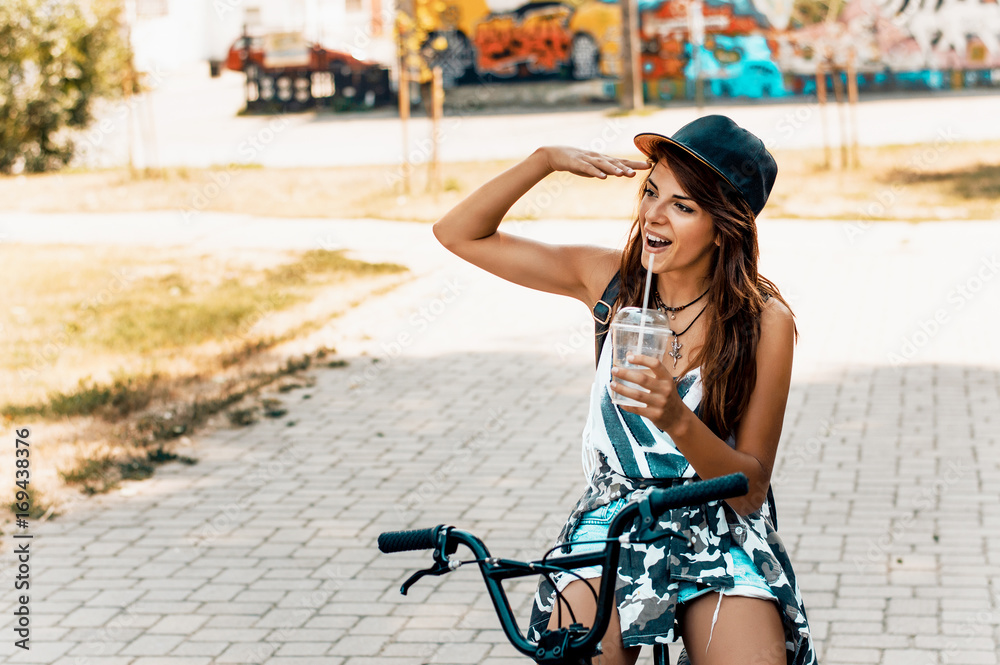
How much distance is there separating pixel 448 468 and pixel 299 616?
1984 millimetres

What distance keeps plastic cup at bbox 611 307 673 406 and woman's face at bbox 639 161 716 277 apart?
38 cm

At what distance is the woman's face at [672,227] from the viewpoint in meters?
2.72

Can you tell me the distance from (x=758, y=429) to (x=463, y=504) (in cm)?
Answer: 353

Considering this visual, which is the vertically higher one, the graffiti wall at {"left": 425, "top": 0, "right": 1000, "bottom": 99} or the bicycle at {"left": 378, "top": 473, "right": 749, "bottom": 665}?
the graffiti wall at {"left": 425, "top": 0, "right": 1000, "bottom": 99}

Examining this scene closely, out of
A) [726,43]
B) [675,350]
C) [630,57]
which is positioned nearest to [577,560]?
[675,350]

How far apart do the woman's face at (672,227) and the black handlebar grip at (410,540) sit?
86 cm

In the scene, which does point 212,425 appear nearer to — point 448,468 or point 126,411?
point 126,411

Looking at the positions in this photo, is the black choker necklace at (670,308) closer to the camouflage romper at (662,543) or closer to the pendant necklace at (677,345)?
the pendant necklace at (677,345)

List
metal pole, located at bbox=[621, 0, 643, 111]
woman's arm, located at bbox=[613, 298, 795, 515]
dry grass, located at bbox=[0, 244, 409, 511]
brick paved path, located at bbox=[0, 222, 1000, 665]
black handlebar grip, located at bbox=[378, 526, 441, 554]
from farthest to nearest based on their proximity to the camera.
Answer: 1. metal pole, located at bbox=[621, 0, 643, 111]
2. dry grass, located at bbox=[0, 244, 409, 511]
3. brick paved path, located at bbox=[0, 222, 1000, 665]
4. woman's arm, located at bbox=[613, 298, 795, 515]
5. black handlebar grip, located at bbox=[378, 526, 441, 554]

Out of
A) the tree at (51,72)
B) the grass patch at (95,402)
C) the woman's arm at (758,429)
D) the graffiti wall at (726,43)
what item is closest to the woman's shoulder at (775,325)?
the woman's arm at (758,429)

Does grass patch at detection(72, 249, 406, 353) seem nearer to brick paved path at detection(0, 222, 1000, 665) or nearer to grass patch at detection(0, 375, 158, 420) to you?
brick paved path at detection(0, 222, 1000, 665)

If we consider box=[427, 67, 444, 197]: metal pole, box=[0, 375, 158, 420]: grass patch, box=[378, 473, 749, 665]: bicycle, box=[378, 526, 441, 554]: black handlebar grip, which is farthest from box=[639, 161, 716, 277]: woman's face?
box=[427, 67, 444, 197]: metal pole

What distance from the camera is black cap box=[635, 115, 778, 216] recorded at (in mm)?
2652

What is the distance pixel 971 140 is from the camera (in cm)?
2094
